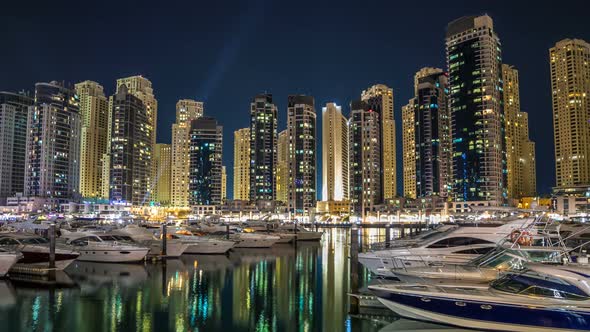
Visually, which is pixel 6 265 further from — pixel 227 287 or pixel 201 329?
pixel 201 329

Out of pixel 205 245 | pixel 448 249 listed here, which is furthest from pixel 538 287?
pixel 205 245

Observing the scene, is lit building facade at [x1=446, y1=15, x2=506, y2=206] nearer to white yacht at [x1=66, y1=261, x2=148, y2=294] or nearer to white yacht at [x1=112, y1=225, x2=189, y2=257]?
white yacht at [x1=112, y1=225, x2=189, y2=257]

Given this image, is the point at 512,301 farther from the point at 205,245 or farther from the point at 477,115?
the point at 477,115

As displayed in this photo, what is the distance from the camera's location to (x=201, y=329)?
19031mm

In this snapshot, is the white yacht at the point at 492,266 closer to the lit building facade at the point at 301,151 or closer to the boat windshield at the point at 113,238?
the boat windshield at the point at 113,238

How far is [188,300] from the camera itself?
80.2ft

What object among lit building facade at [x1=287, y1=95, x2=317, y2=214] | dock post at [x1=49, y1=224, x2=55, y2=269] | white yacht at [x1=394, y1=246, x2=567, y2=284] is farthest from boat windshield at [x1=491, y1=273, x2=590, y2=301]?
lit building facade at [x1=287, y1=95, x2=317, y2=214]

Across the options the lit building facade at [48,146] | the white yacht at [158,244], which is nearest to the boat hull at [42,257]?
the white yacht at [158,244]

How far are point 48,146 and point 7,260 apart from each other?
18197cm

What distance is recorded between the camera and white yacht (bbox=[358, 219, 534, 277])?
26000mm

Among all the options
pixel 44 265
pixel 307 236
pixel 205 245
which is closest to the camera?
pixel 44 265

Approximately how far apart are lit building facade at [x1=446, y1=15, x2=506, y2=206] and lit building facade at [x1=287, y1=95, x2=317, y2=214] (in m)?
57.1

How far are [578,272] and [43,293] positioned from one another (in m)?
24.7

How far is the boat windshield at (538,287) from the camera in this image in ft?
48.0
